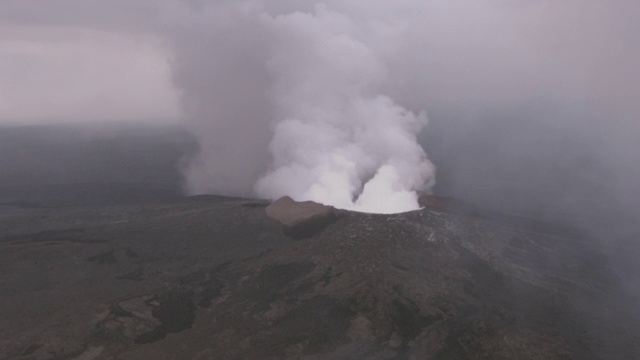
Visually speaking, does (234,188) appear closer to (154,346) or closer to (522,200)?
(522,200)

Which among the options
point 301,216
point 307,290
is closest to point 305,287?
point 307,290

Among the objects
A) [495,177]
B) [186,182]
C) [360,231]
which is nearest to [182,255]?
[360,231]

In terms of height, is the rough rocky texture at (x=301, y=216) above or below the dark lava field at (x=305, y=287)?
above

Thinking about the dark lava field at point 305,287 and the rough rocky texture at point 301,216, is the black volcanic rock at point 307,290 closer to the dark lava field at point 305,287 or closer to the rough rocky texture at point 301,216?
the dark lava field at point 305,287

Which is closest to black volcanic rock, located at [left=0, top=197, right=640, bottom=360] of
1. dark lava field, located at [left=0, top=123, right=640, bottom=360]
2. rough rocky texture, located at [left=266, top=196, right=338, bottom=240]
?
dark lava field, located at [left=0, top=123, right=640, bottom=360]

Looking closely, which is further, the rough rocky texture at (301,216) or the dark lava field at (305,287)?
the rough rocky texture at (301,216)

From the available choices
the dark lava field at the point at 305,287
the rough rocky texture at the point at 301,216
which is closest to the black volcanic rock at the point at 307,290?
the dark lava field at the point at 305,287

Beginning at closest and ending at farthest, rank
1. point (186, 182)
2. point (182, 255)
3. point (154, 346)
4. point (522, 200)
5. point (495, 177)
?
point (154, 346) → point (182, 255) → point (522, 200) → point (186, 182) → point (495, 177)

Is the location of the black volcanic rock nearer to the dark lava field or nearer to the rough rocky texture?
the dark lava field
